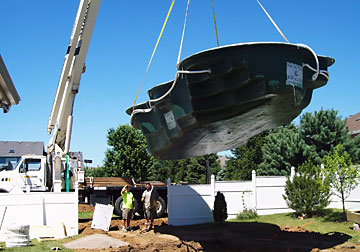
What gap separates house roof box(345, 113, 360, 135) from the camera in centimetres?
3544

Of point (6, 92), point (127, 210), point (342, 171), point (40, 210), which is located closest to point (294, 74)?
point (6, 92)

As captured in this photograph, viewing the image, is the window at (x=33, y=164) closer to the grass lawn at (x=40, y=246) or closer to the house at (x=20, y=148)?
the grass lawn at (x=40, y=246)

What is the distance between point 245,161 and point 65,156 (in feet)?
77.2

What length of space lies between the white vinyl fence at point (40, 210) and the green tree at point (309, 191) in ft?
25.8

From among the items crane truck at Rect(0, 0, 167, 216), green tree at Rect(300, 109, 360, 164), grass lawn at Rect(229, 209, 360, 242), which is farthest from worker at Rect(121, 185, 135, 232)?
green tree at Rect(300, 109, 360, 164)

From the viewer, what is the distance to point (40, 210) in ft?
40.6

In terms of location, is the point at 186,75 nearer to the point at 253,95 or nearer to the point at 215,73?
the point at 215,73

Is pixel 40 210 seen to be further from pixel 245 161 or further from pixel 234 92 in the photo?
pixel 245 161

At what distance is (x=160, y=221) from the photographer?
621 inches

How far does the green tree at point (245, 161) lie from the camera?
1395 inches

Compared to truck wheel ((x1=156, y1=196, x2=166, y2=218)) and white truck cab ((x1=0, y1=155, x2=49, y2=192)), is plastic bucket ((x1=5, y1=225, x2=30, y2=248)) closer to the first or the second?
white truck cab ((x1=0, y1=155, x2=49, y2=192))

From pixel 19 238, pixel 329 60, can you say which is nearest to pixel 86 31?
pixel 19 238

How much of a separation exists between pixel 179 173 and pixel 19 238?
32.6 metres

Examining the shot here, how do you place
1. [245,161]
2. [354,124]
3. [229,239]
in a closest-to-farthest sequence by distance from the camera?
[229,239], [245,161], [354,124]
